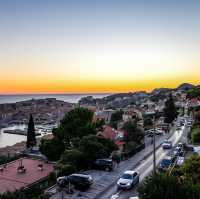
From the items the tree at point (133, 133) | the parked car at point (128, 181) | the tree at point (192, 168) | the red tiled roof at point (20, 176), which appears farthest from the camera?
the tree at point (133, 133)

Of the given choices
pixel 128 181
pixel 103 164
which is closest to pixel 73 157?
pixel 103 164

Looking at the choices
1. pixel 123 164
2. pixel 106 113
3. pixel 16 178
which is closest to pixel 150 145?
pixel 123 164

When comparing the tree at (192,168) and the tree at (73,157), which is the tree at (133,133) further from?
the tree at (192,168)

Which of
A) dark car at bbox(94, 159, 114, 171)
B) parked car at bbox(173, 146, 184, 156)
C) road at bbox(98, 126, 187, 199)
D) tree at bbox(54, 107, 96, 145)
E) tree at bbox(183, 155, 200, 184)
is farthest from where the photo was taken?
tree at bbox(54, 107, 96, 145)

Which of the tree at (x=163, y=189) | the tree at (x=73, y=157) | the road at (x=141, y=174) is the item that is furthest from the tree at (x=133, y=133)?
the tree at (x=163, y=189)

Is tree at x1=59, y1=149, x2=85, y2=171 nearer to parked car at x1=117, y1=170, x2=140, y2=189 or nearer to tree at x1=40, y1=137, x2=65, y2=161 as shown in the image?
parked car at x1=117, y1=170, x2=140, y2=189

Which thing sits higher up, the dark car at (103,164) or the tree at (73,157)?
the tree at (73,157)

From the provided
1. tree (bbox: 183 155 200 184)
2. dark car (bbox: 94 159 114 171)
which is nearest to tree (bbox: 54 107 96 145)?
dark car (bbox: 94 159 114 171)

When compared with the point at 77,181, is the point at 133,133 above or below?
above

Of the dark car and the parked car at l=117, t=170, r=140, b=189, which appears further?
the dark car

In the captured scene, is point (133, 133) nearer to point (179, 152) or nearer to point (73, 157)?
point (179, 152)
